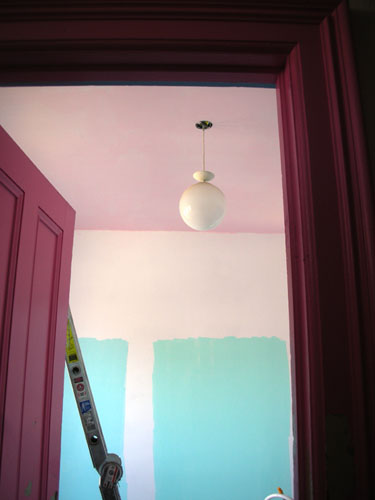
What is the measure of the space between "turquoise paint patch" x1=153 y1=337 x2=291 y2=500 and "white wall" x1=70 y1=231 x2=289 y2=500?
0.48 feet

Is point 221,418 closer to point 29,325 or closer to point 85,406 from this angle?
point 85,406

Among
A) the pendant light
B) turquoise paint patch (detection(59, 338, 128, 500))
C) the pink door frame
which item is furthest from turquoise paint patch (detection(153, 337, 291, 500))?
the pink door frame

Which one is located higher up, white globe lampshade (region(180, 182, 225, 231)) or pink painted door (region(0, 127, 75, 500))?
white globe lampshade (region(180, 182, 225, 231))

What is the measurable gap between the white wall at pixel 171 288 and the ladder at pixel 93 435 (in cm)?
158

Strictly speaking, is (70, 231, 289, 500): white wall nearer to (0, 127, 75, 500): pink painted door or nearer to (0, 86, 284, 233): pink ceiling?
(0, 86, 284, 233): pink ceiling

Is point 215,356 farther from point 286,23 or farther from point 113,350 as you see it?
point 286,23

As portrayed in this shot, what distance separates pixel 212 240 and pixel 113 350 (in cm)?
140

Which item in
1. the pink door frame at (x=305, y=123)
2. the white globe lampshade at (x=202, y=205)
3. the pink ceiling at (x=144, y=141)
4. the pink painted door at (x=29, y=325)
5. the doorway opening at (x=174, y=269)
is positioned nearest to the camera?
the pink door frame at (x=305, y=123)

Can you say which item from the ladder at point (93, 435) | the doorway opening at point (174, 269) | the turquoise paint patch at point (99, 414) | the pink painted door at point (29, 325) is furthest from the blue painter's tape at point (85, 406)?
the turquoise paint patch at point (99, 414)

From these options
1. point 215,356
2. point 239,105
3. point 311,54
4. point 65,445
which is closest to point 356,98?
point 311,54

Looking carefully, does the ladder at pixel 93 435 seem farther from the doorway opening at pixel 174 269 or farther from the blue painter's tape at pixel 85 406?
the doorway opening at pixel 174 269

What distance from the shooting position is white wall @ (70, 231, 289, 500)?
3.82 m

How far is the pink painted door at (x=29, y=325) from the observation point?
118 centimetres

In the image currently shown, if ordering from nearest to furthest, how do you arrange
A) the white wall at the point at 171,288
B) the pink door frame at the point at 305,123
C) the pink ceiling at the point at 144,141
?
the pink door frame at the point at 305,123 → the pink ceiling at the point at 144,141 → the white wall at the point at 171,288
